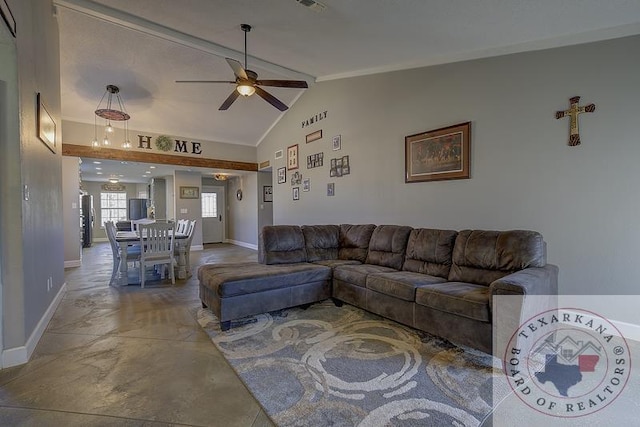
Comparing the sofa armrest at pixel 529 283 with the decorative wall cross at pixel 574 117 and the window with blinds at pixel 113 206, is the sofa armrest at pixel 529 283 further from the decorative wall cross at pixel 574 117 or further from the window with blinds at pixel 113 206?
the window with blinds at pixel 113 206

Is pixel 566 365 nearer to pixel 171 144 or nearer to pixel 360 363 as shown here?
pixel 360 363

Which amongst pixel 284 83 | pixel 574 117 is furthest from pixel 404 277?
pixel 284 83

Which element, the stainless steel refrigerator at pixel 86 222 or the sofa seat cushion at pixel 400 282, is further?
the stainless steel refrigerator at pixel 86 222

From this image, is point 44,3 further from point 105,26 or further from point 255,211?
point 255,211

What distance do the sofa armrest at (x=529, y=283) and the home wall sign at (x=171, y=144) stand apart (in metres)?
7.37

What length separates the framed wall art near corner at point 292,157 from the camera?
21.2 feet

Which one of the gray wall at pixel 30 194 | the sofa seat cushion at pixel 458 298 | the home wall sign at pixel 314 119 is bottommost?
the sofa seat cushion at pixel 458 298

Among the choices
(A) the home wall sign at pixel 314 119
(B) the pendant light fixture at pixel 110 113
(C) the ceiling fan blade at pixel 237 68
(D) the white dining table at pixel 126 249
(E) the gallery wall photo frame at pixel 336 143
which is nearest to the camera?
(C) the ceiling fan blade at pixel 237 68

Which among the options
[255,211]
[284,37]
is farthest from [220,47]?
[255,211]

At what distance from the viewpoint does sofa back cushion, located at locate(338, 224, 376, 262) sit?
159 inches

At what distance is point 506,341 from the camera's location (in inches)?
83.0

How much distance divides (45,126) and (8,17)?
123cm

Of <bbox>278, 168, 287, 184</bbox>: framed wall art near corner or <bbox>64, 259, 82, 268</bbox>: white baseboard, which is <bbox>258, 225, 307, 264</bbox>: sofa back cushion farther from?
<bbox>64, 259, 82, 268</bbox>: white baseboard

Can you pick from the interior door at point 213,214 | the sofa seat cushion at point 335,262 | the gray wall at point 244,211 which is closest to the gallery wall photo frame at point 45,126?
the sofa seat cushion at point 335,262
